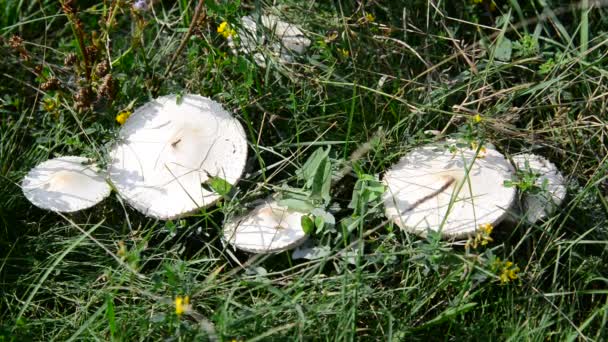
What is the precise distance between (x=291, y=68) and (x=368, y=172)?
0.59 m

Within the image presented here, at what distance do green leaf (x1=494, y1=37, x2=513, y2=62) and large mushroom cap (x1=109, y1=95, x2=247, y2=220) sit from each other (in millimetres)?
1136

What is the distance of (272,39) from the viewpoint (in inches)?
132

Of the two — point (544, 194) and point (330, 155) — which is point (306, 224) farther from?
point (544, 194)

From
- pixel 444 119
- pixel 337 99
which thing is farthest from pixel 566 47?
pixel 337 99

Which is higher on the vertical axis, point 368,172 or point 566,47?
point 566,47

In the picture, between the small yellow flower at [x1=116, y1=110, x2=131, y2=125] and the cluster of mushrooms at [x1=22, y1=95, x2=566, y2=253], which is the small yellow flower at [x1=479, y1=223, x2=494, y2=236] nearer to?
the cluster of mushrooms at [x1=22, y1=95, x2=566, y2=253]

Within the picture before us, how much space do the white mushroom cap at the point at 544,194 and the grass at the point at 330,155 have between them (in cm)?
6

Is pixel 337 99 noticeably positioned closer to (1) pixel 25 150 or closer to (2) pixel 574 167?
(2) pixel 574 167

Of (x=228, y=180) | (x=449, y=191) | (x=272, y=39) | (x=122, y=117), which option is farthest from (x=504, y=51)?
(x=122, y=117)

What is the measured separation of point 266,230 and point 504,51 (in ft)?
4.32

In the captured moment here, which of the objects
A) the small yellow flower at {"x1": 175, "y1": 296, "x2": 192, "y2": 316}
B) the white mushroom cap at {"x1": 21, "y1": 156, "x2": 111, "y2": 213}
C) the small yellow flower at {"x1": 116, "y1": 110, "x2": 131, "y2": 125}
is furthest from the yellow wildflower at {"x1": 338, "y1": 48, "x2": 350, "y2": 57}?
the small yellow flower at {"x1": 175, "y1": 296, "x2": 192, "y2": 316}

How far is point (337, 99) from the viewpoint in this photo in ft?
10.8

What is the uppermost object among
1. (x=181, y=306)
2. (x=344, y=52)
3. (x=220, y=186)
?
(x=344, y=52)

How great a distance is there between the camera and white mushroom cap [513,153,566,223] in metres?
2.89
